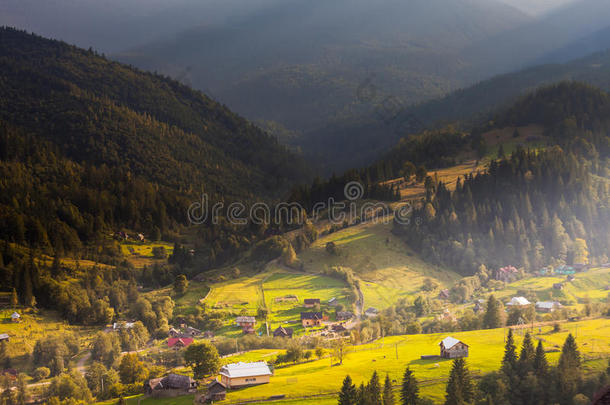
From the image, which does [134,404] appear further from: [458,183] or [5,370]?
[458,183]

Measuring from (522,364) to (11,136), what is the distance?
347ft

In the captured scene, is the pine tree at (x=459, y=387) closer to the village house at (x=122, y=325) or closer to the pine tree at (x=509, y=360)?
the pine tree at (x=509, y=360)

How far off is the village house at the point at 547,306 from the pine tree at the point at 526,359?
23932 mm

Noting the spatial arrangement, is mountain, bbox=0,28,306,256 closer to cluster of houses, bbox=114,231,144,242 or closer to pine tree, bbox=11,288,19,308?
cluster of houses, bbox=114,231,144,242

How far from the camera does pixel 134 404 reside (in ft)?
155

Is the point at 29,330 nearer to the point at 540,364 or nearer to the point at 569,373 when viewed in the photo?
the point at 540,364

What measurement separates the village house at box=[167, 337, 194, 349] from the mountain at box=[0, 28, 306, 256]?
26.1 meters

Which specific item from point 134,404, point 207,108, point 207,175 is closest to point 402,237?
point 134,404

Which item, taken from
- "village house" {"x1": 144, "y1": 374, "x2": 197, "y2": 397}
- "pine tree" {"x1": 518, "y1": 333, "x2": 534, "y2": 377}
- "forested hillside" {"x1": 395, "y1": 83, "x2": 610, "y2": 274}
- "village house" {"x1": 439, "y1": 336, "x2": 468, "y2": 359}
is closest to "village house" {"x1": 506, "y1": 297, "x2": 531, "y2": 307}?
"forested hillside" {"x1": 395, "y1": 83, "x2": 610, "y2": 274}

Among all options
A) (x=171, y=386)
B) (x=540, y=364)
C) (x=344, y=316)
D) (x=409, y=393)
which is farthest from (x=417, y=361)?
(x=171, y=386)

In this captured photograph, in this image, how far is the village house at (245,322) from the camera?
6675 cm

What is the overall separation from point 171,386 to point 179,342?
14.9 meters

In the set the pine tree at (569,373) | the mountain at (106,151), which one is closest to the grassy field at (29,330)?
the mountain at (106,151)

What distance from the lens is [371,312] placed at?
7119 cm
